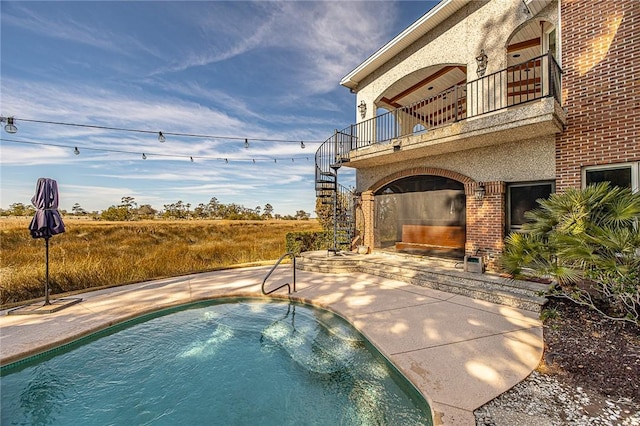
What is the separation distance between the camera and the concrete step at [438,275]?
4785 millimetres

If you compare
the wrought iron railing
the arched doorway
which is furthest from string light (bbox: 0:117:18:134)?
the arched doorway

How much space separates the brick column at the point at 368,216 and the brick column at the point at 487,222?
10.7 ft

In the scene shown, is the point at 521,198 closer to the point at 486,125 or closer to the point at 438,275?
the point at 486,125

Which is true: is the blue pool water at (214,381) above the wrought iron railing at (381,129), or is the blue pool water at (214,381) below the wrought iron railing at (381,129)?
below

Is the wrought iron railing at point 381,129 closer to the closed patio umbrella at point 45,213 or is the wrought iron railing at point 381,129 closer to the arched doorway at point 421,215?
the arched doorway at point 421,215

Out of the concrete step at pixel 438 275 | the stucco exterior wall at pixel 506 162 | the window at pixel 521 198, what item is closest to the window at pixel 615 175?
the stucco exterior wall at pixel 506 162

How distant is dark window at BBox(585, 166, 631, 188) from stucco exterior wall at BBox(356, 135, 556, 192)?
0.55m

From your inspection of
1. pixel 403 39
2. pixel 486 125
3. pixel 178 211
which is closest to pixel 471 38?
pixel 403 39

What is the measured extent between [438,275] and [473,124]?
3.46 meters

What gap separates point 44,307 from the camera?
193 inches

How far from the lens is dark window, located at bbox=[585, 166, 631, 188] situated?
4.56m

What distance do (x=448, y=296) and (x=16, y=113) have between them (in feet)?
39.6

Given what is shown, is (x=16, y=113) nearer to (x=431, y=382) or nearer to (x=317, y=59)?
(x=317, y=59)

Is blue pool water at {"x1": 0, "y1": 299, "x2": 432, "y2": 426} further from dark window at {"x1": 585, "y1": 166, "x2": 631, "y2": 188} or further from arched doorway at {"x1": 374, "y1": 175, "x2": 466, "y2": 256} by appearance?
dark window at {"x1": 585, "y1": 166, "x2": 631, "y2": 188}
